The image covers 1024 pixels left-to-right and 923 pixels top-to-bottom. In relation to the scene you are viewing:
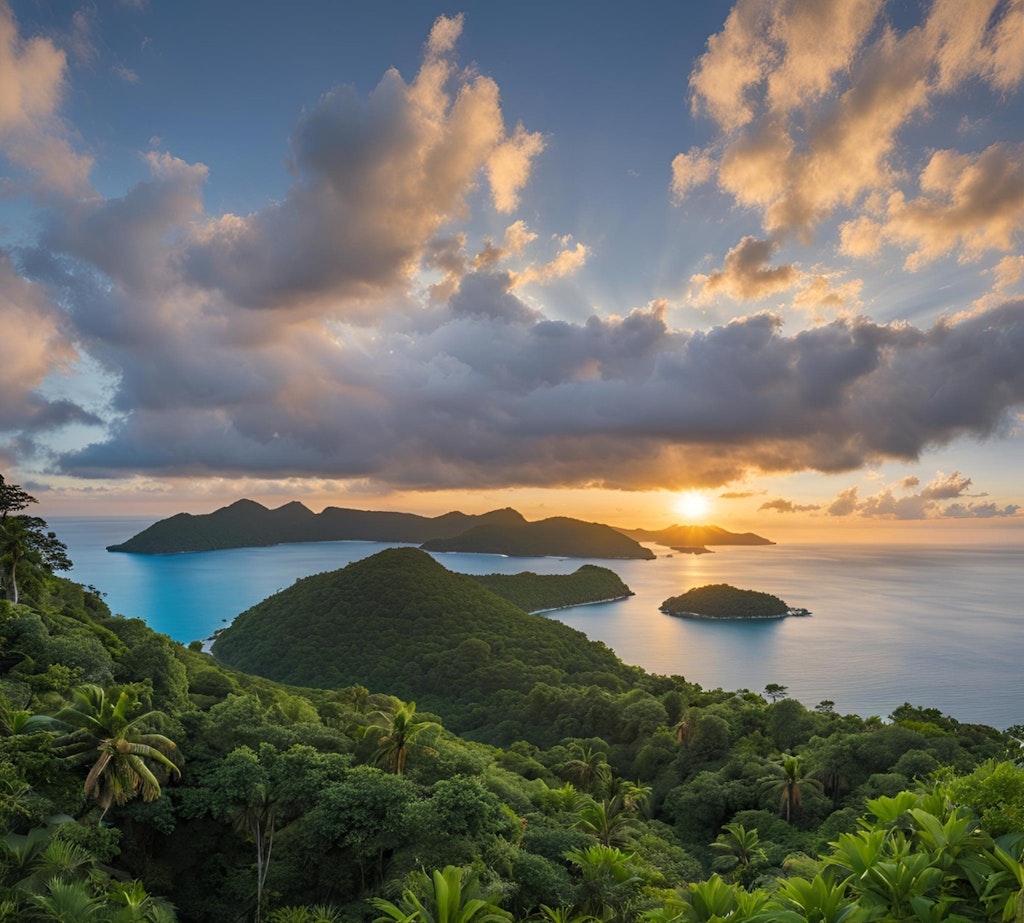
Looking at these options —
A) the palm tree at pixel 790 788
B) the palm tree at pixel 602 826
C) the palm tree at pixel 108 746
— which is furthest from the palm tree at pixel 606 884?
the palm tree at pixel 790 788

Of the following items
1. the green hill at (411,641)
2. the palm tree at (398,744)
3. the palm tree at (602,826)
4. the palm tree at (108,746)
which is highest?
the palm tree at (108,746)

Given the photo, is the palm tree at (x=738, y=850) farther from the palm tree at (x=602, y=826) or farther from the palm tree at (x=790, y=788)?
the palm tree at (x=602, y=826)

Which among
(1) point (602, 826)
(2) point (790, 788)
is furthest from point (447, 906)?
(2) point (790, 788)

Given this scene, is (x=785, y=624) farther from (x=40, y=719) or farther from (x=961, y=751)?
(x=40, y=719)

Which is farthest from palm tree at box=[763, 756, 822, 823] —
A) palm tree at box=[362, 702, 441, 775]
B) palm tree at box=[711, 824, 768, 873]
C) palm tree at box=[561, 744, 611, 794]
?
palm tree at box=[362, 702, 441, 775]

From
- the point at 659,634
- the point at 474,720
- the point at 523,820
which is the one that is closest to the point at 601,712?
the point at 474,720

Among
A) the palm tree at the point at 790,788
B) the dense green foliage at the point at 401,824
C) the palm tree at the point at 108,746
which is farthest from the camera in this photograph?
the palm tree at the point at 790,788
